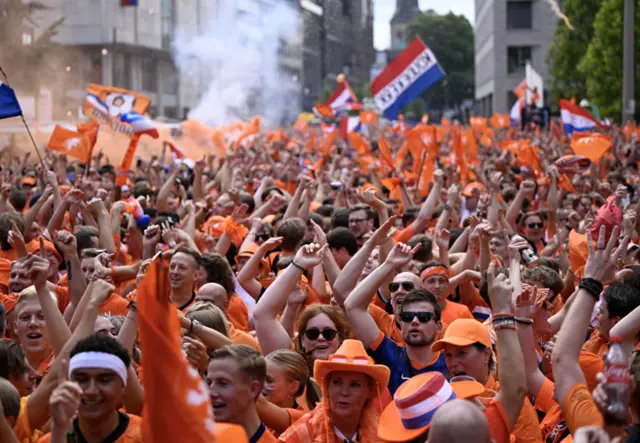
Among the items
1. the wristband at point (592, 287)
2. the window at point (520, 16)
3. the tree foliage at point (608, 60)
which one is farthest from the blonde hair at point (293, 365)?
the window at point (520, 16)

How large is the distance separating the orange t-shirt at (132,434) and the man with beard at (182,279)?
2.76 meters

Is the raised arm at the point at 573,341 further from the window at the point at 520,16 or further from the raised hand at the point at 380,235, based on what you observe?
the window at the point at 520,16

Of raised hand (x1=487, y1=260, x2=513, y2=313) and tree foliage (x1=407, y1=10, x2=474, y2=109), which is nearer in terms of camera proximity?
raised hand (x1=487, y1=260, x2=513, y2=313)

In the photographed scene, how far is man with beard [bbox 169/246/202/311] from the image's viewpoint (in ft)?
23.9

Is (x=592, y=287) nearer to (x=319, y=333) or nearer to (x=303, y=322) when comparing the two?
(x=319, y=333)

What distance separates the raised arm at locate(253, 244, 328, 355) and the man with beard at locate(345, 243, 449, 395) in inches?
12.4

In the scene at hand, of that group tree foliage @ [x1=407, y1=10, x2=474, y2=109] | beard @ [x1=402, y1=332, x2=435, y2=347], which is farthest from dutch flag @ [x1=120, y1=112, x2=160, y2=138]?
tree foliage @ [x1=407, y1=10, x2=474, y2=109]

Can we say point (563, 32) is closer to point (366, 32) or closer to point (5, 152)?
point (5, 152)

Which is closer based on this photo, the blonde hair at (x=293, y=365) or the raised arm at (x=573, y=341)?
the raised arm at (x=573, y=341)

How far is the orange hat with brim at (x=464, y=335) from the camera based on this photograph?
204 inches

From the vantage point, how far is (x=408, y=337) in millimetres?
5934

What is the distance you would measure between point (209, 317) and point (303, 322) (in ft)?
1.74

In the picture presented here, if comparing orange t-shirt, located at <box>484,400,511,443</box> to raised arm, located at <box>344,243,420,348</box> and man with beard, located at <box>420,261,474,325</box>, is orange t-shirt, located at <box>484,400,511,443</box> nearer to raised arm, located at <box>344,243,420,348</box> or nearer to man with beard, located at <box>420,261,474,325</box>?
raised arm, located at <box>344,243,420,348</box>

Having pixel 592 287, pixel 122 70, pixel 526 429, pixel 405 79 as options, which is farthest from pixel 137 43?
pixel 592 287
